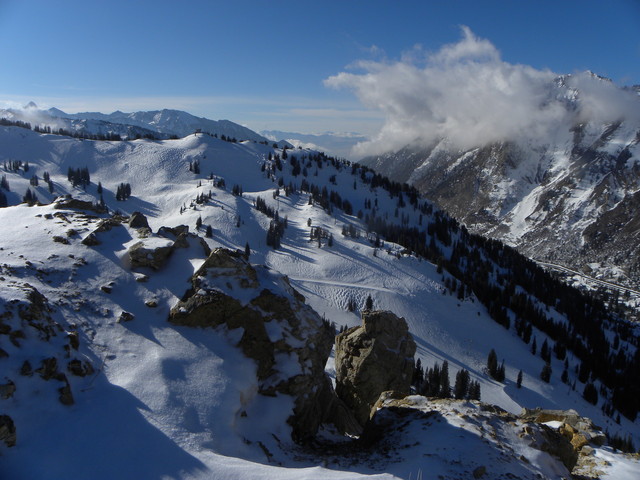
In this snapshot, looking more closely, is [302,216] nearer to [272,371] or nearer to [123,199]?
[123,199]

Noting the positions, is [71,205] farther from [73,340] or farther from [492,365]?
[492,365]

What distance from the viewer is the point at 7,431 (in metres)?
15.1

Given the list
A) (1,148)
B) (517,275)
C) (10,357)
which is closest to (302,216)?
(517,275)

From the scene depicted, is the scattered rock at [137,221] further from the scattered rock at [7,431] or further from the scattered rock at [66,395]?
the scattered rock at [7,431]

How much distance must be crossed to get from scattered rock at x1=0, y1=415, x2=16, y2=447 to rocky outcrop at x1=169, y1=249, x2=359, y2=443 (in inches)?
431

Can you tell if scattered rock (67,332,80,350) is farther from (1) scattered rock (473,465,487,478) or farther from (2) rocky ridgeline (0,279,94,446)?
(1) scattered rock (473,465,487,478)

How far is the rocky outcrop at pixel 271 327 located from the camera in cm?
2466

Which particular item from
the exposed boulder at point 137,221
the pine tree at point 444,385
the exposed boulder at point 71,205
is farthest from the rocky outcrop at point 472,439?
the pine tree at point 444,385

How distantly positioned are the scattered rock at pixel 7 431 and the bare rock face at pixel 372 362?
72.7 ft

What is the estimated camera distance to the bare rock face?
31.8 metres

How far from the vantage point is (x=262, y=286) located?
2834 cm

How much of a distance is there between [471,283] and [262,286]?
115m

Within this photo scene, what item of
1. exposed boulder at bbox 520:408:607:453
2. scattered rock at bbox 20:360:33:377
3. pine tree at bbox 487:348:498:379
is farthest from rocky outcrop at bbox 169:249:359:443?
pine tree at bbox 487:348:498:379

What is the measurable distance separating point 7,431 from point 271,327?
1412cm
